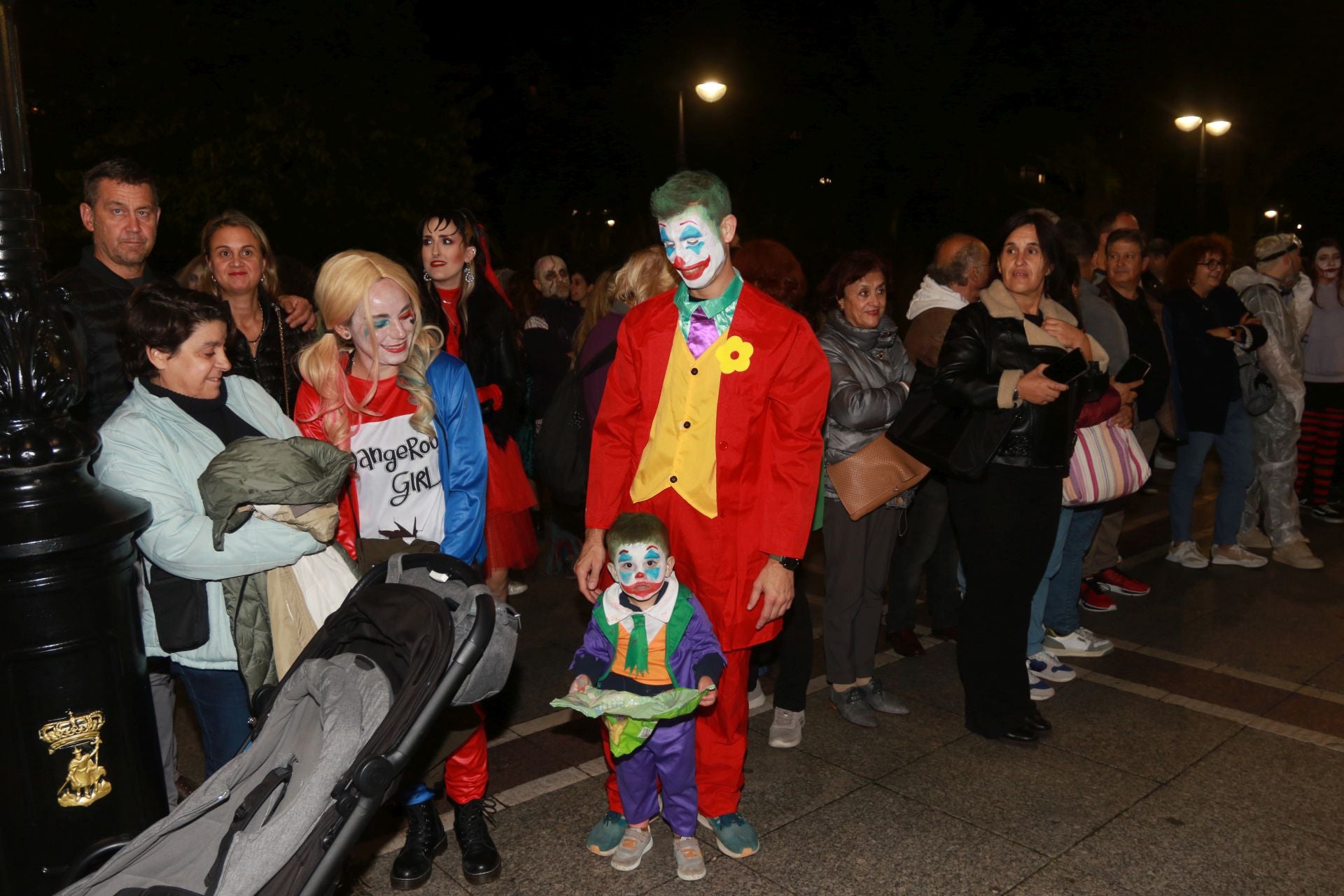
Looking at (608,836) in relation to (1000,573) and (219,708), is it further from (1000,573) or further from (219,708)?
(1000,573)

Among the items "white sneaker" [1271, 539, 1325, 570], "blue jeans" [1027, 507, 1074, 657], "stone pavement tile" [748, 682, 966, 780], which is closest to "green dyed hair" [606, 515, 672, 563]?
"stone pavement tile" [748, 682, 966, 780]

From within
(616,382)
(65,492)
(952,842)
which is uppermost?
(616,382)

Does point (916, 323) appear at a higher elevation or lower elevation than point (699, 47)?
lower

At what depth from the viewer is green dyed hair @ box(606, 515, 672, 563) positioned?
3.56 m

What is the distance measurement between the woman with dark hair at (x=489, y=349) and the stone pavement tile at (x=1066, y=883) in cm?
266

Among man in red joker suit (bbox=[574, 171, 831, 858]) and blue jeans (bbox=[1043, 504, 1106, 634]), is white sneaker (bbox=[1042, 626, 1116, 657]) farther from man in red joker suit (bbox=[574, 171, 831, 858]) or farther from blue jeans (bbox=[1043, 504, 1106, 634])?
man in red joker suit (bbox=[574, 171, 831, 858])

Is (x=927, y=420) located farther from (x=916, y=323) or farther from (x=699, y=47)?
(x=699, y=47)

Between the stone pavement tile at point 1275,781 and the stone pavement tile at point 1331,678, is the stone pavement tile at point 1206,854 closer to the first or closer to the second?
the stone pavement tile at point 1275,781

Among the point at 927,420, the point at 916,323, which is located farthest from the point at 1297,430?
the point at 927,420

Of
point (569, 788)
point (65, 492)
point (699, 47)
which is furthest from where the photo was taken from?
point (699, 47)

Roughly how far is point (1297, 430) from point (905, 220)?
763 inches

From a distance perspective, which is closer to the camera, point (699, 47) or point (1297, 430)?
point (1297, 430)

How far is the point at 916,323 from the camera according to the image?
5.74m

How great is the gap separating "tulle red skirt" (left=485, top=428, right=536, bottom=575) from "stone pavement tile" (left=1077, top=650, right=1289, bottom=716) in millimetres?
3048
